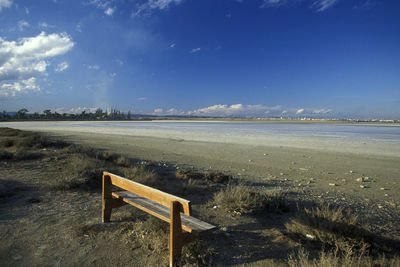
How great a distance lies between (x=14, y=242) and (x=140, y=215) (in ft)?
6.49

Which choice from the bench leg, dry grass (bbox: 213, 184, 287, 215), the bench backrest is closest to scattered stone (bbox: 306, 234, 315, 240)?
dry grass (bbox: 213, 184, 287, 215)

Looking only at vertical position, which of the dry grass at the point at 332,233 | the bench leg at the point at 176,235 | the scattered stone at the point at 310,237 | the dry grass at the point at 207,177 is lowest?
the dry grass at the point at 207,177

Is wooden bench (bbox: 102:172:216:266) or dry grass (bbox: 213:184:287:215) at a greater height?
wooden bench (bbox: 102:172:216:266)

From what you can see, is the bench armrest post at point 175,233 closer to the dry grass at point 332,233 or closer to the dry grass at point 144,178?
the dry grass at point 332,233

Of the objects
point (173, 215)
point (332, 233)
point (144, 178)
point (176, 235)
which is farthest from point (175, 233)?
point (144, 178)

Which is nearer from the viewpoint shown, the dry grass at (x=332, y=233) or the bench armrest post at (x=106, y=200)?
the dry grass at (x=332, y=233)

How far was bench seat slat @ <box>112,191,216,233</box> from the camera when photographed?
2.93 meters

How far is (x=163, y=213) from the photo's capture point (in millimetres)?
3301

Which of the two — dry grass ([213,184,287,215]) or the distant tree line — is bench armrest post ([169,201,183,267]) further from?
the distant tree line

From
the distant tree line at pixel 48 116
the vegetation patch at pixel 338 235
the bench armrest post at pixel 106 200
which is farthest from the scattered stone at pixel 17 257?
the distant tree line at pixel 48 116

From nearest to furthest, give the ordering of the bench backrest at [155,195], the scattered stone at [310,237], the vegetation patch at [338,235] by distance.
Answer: the bench backrest at [155,195]
the vegetation patch at [338,235]
the scattered stone at [310,237]

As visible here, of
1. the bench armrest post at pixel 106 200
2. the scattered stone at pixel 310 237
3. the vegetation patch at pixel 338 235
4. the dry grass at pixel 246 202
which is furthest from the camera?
the dry grass at pixel 246 202

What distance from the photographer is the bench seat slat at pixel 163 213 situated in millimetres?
2927

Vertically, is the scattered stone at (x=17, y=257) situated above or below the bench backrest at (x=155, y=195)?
below
